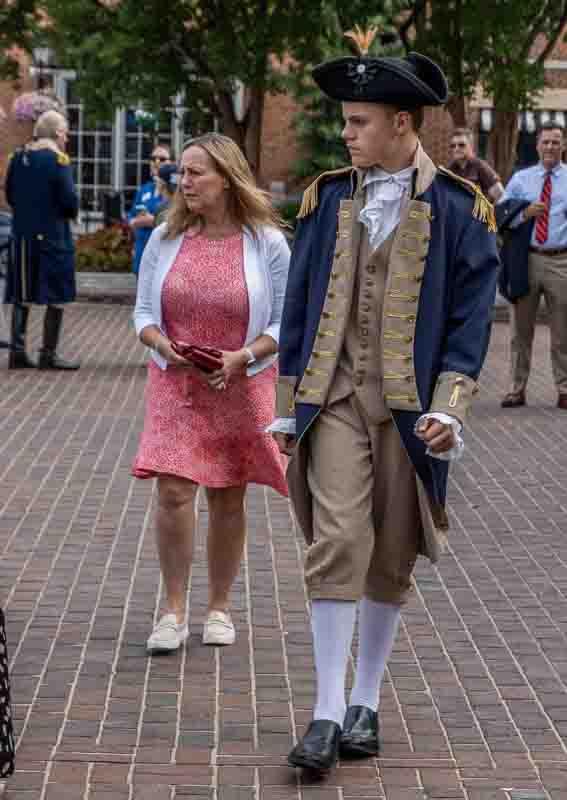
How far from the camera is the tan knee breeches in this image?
494cm

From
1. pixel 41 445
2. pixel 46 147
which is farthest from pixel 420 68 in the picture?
pixel 46 147

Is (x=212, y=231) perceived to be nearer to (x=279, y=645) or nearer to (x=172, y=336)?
(x=172, y=336)

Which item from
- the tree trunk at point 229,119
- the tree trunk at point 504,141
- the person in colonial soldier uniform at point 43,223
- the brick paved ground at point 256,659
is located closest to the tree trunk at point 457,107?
the tree trunk at point 504,141

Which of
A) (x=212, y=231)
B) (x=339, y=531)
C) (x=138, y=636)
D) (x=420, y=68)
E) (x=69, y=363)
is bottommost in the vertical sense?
(x=69, y=363)

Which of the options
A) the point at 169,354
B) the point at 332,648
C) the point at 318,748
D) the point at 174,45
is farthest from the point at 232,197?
the point at 174,45

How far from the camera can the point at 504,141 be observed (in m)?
24.4

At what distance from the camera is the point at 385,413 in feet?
16.4

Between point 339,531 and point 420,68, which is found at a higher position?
point 420,68

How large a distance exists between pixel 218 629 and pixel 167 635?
0.71 feet

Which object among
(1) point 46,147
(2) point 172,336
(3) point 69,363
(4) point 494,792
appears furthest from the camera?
(3) point 69,363

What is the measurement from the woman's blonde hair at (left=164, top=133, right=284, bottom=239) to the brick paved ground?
1.42m

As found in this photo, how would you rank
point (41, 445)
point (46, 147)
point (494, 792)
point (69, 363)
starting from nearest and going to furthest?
point (494, 792)
point (41, 445)
point (46, 147)
point (69, 363)

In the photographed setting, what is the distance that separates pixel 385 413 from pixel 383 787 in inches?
38.5

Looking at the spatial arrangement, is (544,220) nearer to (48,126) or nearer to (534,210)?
(534,210)
